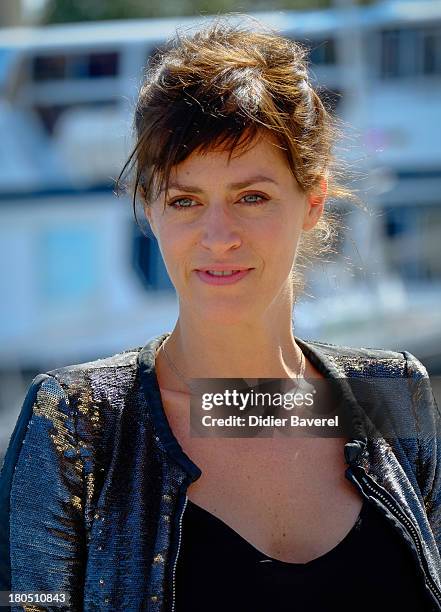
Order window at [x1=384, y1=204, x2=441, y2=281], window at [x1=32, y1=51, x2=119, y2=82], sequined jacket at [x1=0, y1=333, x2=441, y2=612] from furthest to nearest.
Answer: window at [x1=384, y1=204, x2=441, y2=281] → window at [x1=32, y1=51, x2=119, y2=82] → sequined jacket at [x1=0, y1=333, x2=441, y2=612]

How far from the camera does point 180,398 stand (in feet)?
4.88

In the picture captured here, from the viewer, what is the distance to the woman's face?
4.60ft

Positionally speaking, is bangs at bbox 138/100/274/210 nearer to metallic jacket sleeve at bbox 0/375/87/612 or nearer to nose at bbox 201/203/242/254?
nose at bbox 201/203/242/254

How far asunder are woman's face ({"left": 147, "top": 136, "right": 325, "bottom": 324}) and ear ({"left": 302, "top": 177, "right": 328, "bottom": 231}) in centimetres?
8

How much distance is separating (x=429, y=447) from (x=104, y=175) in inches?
287

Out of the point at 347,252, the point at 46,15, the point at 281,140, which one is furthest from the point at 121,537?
the point at 46,15

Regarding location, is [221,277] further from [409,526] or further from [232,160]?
[409,526]

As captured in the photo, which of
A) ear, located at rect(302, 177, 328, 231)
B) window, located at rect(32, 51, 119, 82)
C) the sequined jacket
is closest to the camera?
the sequined jacket

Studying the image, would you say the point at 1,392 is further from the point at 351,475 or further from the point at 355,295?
the point at 351,475

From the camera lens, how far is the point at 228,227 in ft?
4.59

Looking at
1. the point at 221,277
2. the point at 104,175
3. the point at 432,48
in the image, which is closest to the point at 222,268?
the point at 221,277

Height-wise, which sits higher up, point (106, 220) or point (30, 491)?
point (106, 220)

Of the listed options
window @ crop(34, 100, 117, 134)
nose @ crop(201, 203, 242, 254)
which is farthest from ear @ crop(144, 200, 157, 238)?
window @ crop(34, 100, 117, 134)

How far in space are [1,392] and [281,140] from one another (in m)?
7.26
